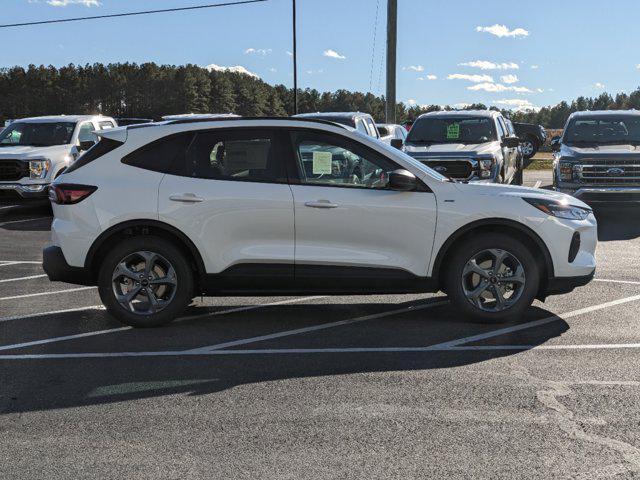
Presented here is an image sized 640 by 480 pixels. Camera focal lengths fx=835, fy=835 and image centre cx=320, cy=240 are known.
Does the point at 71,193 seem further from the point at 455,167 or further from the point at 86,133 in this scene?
the point at 86,133

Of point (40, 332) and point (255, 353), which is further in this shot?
point (40, 332)

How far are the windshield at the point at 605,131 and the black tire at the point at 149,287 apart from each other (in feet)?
34.6

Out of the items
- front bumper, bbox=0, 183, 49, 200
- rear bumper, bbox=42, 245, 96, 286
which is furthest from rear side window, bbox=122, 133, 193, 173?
front bumper, bbox=0, 183, 49, 200

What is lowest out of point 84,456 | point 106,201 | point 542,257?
point 84,456

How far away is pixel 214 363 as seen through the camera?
19.2 feet

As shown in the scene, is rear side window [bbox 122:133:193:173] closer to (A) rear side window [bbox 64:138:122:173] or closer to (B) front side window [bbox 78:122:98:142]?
(A) rear side window [bbox 64:138:122:173]

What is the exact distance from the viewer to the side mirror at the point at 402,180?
22.1 ft

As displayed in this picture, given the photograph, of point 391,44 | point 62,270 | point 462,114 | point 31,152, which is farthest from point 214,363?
point 391,44

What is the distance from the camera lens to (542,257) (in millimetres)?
6992

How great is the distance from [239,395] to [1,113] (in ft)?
493

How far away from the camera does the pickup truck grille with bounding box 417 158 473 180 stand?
1402cm

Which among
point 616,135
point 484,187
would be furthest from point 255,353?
point 616,135

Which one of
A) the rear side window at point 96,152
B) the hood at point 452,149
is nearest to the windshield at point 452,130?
the hood at point 452,149

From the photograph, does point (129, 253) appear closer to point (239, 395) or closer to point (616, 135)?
point (239, 395)
